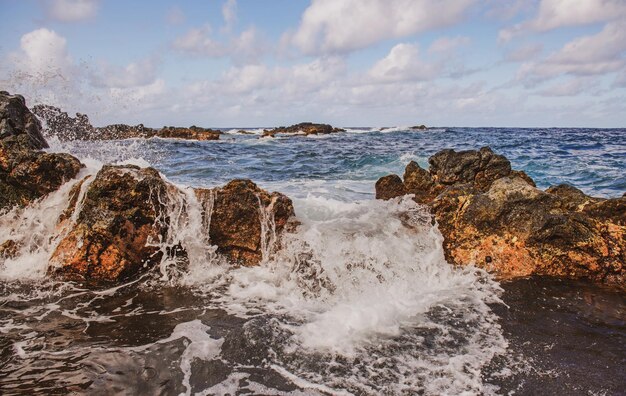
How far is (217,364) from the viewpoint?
375 cm

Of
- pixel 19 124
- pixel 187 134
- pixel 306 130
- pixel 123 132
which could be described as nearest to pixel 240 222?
pixel 19 124

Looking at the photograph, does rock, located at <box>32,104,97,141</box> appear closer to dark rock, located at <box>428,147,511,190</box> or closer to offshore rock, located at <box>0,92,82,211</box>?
offshore rock, located at <box>0,92,82,211</box>

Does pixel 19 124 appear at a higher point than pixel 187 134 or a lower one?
lower

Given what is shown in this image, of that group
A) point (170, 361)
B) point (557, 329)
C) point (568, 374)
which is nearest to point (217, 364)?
point (170, 361)

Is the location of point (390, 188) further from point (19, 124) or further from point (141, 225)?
point (19, 124)

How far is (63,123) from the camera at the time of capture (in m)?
23.1

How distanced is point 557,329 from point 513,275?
1.48m

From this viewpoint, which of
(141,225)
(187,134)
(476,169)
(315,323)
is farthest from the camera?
(187,134)

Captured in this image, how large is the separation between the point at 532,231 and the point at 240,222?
178 inches

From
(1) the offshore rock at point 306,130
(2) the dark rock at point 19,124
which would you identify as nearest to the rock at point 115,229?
(2) the dark rock at point 19,124

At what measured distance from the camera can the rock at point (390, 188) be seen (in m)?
9.76

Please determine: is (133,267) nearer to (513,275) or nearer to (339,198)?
(513,275)

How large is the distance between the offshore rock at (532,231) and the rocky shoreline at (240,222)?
0.01 m

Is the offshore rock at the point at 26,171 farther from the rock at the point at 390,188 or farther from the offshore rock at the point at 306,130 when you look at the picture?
the offshore rock at the point at 306,130
